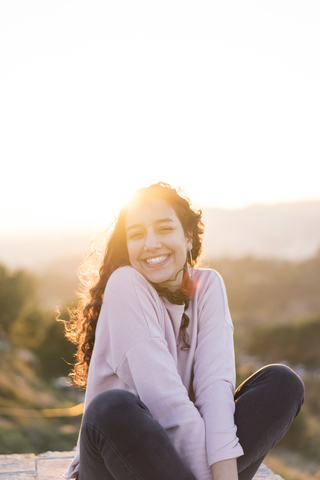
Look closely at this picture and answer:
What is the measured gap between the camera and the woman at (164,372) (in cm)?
145

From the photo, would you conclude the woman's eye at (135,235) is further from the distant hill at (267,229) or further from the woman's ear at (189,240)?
the distant hill at (267,229)

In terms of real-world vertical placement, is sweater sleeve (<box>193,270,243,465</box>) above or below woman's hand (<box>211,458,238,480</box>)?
above

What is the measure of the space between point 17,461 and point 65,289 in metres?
48.5

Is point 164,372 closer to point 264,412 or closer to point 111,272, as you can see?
point 264,412

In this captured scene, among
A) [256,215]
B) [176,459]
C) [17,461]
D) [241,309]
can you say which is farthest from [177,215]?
[256,215]

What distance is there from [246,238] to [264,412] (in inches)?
2576

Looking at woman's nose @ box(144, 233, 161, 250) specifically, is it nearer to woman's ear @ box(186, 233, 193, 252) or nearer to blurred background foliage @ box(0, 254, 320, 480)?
woman's ear @ box(186, 233, 193, 252)

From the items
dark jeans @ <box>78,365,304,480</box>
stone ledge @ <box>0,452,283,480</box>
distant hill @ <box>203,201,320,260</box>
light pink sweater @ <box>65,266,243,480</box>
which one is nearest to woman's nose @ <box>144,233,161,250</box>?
→ light pink sweater @ <box>65,266,243,480</box>

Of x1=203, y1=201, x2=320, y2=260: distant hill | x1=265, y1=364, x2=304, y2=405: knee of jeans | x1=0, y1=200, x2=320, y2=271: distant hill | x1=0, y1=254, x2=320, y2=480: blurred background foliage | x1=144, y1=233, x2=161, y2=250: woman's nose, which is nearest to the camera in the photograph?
x1=265, y1=364, x2=304, y2=405: knee of jeans

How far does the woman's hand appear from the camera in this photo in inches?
59.2

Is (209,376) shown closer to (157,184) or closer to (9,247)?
(157,184)

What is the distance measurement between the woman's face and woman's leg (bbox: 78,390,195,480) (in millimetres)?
551

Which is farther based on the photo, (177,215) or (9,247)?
(9,247)

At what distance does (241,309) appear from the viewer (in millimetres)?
37656
